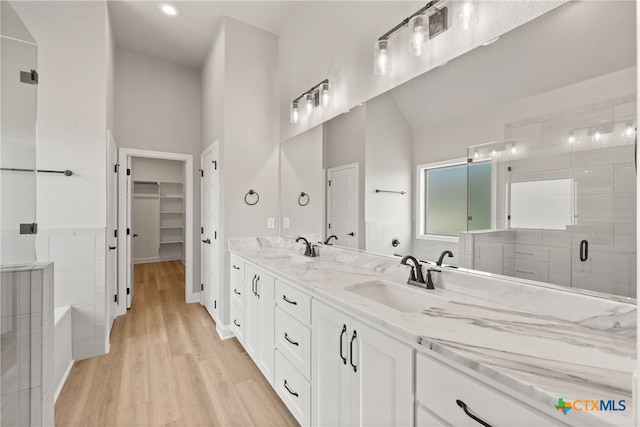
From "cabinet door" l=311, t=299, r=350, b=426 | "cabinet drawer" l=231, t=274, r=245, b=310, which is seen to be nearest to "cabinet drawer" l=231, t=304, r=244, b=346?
"cabinet drawer" l=231, t=274, r=245, b=310

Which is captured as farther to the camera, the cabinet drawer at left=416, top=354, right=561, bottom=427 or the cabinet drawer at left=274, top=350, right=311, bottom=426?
the cabinet drawer at left=274, top=350, right=311, bottom=426

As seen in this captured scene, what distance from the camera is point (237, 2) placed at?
108 inches

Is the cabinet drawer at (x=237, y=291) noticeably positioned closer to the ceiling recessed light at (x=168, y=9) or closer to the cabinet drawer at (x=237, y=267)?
the cabinet drawer at (x=237, y=267)

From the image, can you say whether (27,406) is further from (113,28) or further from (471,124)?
(113,28)

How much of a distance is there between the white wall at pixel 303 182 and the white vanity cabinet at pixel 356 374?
1197 mm

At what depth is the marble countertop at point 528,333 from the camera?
65cm

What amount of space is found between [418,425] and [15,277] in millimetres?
1680

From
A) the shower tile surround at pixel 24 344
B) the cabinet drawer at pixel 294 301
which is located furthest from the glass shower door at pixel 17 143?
the cabinet drawer at pixel 294 301

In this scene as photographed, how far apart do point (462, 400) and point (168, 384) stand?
2.14 meters

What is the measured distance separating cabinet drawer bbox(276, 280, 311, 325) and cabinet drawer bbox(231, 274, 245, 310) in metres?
0.79

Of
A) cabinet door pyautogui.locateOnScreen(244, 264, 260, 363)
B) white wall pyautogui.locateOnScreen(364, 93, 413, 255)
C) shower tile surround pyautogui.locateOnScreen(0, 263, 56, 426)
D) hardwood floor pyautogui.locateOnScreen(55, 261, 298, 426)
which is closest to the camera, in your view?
shower tile surround pyautogui.locateOnScreen(0, 263, 56, 426)

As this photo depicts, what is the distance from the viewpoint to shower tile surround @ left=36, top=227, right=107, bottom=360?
2.48 metres

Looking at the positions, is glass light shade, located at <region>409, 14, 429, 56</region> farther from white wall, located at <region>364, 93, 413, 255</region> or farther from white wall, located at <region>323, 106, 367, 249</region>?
white wall, located at <region>323, 106, 367, 249</region>

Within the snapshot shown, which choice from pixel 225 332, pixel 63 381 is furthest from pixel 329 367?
pixel 63 381
